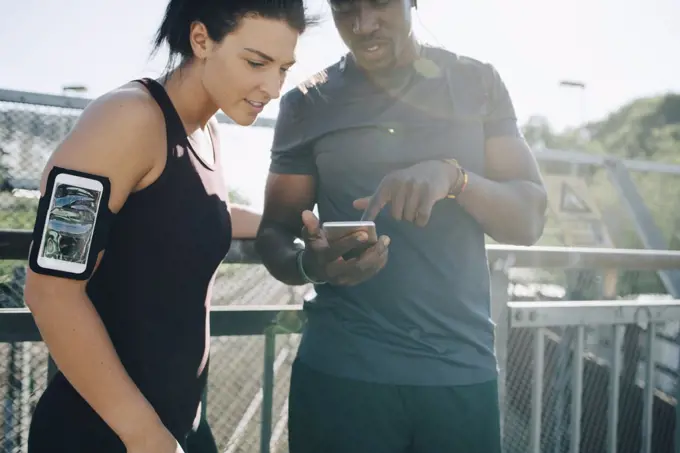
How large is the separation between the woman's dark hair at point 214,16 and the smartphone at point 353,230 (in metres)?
0.50

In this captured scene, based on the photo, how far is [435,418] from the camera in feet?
4.86

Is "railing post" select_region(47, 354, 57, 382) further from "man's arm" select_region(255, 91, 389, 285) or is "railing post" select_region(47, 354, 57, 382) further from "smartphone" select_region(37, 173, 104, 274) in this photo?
"smartphone" select_region(37, 173, 104, 274)

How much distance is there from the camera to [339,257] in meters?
1.45

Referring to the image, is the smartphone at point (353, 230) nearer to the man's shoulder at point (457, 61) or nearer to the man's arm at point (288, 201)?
the man's arm at point (288, 201)

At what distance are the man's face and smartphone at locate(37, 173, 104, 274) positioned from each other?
3.07 feet

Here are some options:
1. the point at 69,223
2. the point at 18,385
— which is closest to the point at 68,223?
the point at 69,223

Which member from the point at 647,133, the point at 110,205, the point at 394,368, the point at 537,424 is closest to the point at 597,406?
the point at 537,424

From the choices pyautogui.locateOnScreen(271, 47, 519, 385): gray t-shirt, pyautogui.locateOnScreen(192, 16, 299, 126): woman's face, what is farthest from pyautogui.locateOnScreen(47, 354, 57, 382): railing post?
pyautogui.locateOnScreen(192, 16, 299, 126): woman's face

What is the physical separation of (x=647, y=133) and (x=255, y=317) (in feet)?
114

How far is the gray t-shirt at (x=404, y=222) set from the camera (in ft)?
4.96

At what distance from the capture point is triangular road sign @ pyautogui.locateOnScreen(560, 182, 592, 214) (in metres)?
6.60

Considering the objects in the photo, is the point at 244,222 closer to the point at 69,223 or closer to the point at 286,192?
the point at 286,192

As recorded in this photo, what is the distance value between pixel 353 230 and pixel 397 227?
10.5 inches

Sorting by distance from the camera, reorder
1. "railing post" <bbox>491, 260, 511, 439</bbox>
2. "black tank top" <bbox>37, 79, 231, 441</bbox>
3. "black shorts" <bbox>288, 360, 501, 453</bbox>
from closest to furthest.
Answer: "black tank top" <bbox>37, 79, 231, 441</bbox> < "black shorts" <bbox>288, 360, 501, 453</bbox> < "railing post" <bbox>491, 260, 511, 439</bbox>
